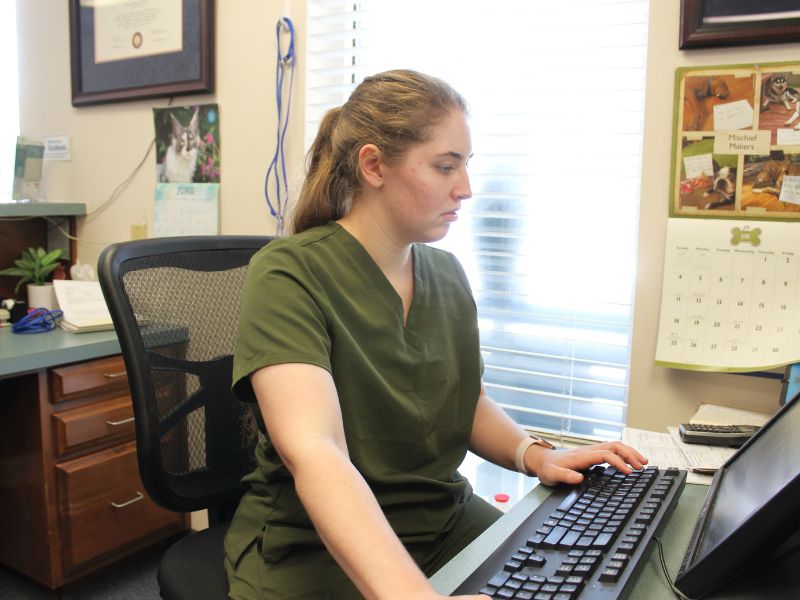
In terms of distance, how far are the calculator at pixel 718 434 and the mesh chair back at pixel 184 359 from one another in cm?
78

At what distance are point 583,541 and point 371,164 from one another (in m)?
0.64

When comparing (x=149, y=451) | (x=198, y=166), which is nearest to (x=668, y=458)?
(x=149, y=451)

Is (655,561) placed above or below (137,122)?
below

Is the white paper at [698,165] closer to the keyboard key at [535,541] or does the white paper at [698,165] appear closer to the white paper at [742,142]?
the white paper at [742,142]

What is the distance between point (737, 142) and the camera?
1.35m

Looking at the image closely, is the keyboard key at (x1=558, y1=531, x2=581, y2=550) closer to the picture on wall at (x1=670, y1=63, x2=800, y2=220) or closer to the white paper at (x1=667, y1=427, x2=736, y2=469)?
the white paper at (x1=667, y1=427, x2=736, y2=469)

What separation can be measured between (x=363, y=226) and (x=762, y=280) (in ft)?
2.61

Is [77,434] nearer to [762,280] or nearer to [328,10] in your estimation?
[328,10]

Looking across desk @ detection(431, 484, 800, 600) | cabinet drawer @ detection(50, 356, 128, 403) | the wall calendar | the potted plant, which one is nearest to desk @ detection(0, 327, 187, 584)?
cabinet drawer @ detection(50, 356, 128, 403)

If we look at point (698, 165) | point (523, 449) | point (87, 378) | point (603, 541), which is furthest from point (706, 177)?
point (87, 378)

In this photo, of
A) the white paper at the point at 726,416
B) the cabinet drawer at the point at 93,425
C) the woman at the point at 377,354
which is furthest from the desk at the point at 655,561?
the cabinet drawer at the point at 93,425

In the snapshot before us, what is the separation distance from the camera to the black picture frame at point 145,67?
2.00 meters

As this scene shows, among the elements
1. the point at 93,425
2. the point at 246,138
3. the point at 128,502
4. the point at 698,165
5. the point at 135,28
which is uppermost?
the point at 135,28

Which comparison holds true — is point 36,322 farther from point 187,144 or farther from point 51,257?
point 187,144
